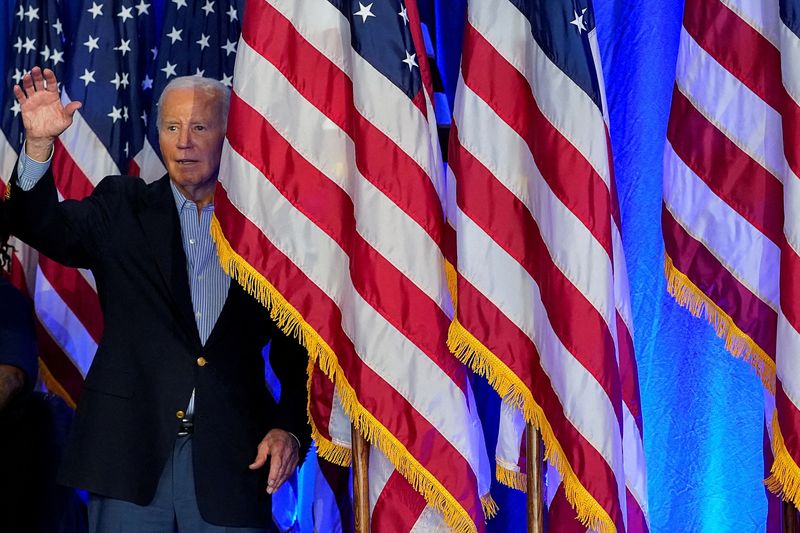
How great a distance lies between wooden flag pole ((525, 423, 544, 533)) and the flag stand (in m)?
0.60

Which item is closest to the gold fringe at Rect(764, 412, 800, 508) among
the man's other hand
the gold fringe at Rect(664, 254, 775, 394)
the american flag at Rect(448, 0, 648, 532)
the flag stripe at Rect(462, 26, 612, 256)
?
the gold fringe at Rect(664, 254, 775, 394)

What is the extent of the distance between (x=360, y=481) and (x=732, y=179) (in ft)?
4.02

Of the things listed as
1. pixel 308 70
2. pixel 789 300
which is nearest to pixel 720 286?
pixel 789 300

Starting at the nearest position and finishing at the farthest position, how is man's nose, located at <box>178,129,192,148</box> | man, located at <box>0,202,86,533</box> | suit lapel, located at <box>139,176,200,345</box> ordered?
suit lapel, located at <box>139,176,200,345</box>, man's nose, located at <box>178,129,192,148</box>, man, located at <box>0,202,86,533</box>

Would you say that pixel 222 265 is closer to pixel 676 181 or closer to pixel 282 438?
pixel 282 438

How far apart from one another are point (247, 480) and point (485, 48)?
1.26 m

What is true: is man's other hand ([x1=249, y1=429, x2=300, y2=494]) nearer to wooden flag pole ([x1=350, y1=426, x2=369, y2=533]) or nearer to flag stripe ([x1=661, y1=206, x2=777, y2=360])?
wooden flag pole ([x1=350, y1=426, x2=369, y2=533])

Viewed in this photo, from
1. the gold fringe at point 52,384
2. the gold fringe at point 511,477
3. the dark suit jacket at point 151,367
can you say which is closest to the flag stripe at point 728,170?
the gold fringe at point 511,477

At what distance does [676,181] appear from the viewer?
9.24 feet

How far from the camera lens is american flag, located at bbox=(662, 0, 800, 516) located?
271 centimetres

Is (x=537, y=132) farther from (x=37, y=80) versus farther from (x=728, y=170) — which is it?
(x=37, y=80)

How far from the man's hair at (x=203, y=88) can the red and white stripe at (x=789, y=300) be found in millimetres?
1457

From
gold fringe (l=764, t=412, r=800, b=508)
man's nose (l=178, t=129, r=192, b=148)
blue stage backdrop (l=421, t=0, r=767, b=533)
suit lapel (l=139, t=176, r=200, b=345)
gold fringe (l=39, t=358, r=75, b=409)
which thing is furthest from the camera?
gold fringe (l=39, t=358, r=75, b=409)

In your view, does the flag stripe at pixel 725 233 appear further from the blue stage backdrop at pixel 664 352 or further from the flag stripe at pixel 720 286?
the blue stage backdrop at pixel 664 352
